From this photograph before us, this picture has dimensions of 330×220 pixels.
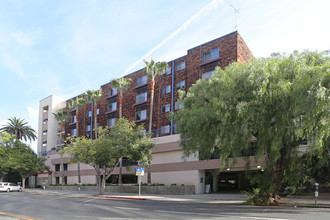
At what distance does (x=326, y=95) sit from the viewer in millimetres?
14344

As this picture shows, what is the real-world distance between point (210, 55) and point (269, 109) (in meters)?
20.0

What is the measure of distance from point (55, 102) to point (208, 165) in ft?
139

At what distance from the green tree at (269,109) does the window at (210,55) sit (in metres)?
15.9

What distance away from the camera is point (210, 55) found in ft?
115

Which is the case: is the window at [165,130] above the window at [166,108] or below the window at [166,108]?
below

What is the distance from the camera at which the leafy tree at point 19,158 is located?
4762 centimetres

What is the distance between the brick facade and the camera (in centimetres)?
3300

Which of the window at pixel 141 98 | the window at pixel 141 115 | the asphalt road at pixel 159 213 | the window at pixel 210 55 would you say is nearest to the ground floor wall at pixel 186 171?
the window at pixel 141 115

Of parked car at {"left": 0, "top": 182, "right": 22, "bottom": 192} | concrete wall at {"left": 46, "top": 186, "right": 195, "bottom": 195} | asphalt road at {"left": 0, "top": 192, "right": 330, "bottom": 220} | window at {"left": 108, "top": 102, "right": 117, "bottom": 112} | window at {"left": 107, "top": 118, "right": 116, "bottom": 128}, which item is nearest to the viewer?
asphalt road at {"left": 0, "top": 192, "right": 330, "bottom": 220}

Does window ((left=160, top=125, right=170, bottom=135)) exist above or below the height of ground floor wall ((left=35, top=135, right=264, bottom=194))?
above

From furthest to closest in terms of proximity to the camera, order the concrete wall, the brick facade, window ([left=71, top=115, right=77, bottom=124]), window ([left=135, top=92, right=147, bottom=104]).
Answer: window ([left=71, top=115, right=77, bottom=124]) < window ([left=135, top=92, right=147, bottom=104]) < the brick facade < the concrete wall

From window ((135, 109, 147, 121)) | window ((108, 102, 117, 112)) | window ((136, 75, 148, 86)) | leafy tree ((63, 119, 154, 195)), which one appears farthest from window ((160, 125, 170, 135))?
window ((108, 102, 117, 112))

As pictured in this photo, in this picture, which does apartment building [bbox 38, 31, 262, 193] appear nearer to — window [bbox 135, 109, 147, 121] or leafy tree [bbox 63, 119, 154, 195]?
window [bbox 135, 109, 147, 121]

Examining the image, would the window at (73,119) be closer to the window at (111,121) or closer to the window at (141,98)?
Answer: the window at (111,121)
